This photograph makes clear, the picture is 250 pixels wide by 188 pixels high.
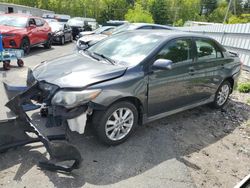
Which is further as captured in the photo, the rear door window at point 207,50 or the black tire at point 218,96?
the black tire at point 218,96

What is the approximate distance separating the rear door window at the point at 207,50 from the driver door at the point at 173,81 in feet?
0.78

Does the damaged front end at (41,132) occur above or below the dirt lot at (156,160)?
above

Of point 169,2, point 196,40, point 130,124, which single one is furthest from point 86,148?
point 169,2

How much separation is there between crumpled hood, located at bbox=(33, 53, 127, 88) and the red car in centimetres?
680

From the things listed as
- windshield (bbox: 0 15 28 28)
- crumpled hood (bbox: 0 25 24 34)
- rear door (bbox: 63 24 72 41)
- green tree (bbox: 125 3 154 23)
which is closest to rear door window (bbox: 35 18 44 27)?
windshield (bbox: 0 15 28 28)

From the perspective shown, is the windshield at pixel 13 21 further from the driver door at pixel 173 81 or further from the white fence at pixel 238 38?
the white fence at pixel 238 38

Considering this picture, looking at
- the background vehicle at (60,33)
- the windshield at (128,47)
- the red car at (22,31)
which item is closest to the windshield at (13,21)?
the red car at (22,31)

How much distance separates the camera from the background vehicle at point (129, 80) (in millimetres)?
3303

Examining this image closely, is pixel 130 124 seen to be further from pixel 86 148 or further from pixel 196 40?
pixel 196 40

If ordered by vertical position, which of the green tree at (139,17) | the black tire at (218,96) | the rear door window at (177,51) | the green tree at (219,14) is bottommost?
the black tire at (218,96)

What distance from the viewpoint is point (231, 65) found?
5582mm

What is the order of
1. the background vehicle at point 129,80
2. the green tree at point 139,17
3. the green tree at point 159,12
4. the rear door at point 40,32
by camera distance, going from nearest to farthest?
the background vehicle at point 129,80
the rear door at point 40,32
the green tree at point 139,17
the green tree at point 159,12

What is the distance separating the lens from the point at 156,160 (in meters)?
3.57

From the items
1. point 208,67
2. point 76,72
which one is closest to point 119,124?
point 76,72
